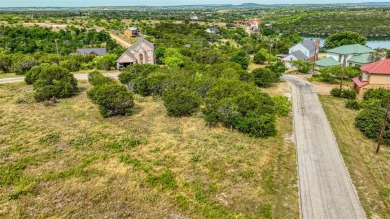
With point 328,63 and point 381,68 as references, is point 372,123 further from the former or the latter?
point 328,63

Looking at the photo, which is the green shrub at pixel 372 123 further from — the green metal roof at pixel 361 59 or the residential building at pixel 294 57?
the residential building at pixel 294 57

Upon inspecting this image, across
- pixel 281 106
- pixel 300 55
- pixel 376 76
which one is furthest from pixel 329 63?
pixel 281 106

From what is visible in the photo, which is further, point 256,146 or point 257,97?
point 257,97

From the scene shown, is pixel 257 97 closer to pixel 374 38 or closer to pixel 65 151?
pixel 65 151

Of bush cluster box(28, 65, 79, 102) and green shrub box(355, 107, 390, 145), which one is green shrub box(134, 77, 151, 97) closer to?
bush cluster box(28, 65, 79, 102)

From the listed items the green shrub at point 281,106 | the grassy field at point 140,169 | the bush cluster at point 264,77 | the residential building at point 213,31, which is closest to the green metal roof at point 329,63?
the bush cluster at point 264,77

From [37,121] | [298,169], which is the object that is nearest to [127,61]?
[37,121]

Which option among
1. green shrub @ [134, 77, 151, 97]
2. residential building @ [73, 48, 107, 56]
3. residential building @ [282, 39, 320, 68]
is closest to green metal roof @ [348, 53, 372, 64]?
residential building @ [282, 39, 320, 68]
